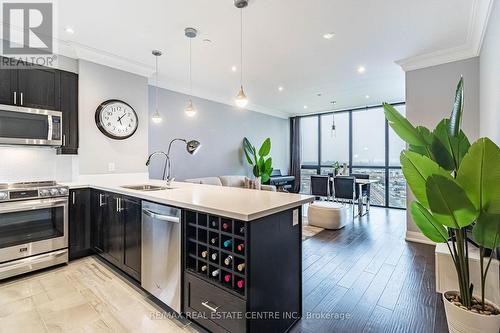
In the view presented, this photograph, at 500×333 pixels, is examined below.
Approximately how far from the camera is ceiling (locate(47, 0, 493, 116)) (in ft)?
8.14

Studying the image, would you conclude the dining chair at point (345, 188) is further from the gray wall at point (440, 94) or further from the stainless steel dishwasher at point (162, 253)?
the stainless steel dishwasher at point (162, 253)

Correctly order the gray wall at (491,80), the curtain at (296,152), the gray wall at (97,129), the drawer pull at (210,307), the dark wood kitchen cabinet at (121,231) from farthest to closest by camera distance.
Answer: the curtain at (296,152)
the gray wall at (97,129)
the dark wood kitchen cabinet at (121,231)
the gray wall at (491,80)
the drawer pull at (210,307)

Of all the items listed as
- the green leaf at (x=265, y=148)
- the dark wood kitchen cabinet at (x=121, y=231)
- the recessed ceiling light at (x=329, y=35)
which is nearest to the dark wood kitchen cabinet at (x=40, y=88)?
the dark wood kitchen cabinet at (x=121, y=231)

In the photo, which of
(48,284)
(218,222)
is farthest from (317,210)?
(48,284)

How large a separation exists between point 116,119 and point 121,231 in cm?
191

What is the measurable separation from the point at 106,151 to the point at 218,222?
2803 mm

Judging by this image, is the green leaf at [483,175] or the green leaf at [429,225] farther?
the green leaf at [429,225]

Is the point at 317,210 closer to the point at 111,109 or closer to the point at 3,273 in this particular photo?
the point at 111,109

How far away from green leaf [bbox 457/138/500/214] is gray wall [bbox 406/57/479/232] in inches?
109

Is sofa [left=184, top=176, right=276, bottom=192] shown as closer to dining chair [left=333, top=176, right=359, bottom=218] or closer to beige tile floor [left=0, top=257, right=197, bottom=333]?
dining chair [left=333, top=176, right=359, bottom=218]

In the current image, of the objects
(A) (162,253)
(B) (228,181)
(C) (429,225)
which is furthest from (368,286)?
(B) (228,181)

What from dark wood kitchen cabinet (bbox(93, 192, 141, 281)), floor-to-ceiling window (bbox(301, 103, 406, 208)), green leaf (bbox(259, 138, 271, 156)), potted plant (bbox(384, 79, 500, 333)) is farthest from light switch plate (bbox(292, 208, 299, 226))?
floor-to-ceiling window (bbox(301, 103, 406, 208))

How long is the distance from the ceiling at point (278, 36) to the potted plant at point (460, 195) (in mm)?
1529

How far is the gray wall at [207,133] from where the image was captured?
485cm
